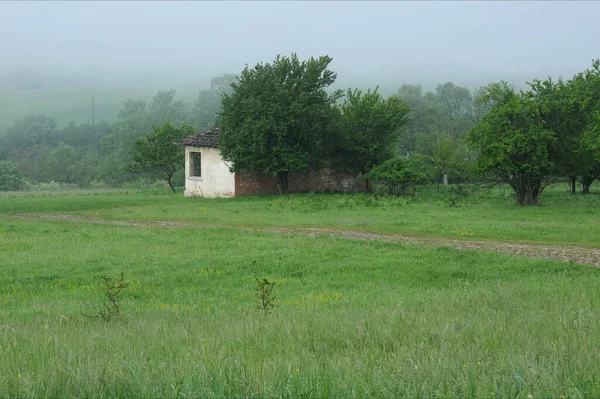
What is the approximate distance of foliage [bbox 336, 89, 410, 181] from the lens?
1553 inches

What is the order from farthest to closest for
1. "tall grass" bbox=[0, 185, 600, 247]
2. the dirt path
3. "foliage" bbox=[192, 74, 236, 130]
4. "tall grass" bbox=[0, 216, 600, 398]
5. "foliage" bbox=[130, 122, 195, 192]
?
"foliage" bbox=[192, 74, 236, 130], "foliage" bbox=[130, 122, 195, 192], "tall grass" bbox=[0, 185, 600, 247], the dirt path, "tall grass" bbox=[0, 216, 600, 398]

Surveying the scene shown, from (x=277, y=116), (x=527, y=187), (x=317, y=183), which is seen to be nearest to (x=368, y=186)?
(x=317, y=183)

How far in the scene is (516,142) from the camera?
88.2 ft

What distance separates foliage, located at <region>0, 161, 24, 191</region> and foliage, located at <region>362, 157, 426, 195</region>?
153 ft

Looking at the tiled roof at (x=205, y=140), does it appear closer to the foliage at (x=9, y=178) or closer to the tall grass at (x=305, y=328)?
the tall grass at (x=305, y=328)

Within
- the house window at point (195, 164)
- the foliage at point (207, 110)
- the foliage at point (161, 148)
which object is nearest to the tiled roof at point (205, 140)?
the house window at point (195, 164)

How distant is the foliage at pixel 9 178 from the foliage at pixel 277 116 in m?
39.5

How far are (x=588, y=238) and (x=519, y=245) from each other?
2.23m

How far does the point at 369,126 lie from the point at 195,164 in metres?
11.8

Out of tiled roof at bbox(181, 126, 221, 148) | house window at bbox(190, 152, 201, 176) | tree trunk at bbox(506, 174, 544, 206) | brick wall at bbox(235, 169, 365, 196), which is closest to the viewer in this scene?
tree trunk at bbox(506, 174, 544, 206)

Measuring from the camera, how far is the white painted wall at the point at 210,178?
38406mm

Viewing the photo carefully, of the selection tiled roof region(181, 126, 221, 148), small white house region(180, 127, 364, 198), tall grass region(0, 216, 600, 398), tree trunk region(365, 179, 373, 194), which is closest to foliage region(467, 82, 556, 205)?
tree trunk region(365, 179, 373, 194)

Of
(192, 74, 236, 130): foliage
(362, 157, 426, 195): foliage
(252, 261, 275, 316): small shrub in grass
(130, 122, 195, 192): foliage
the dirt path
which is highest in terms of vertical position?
(192, 74, 236, 130): foliage

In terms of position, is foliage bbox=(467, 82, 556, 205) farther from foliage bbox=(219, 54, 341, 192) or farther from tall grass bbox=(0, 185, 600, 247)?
foliage bbox=(219, 54, 341, 192)
